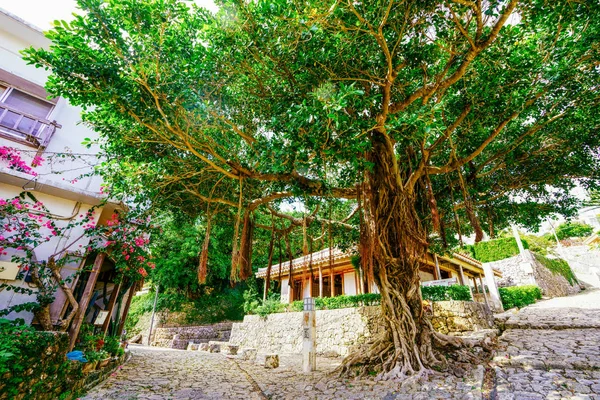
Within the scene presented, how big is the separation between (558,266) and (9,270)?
2829 cm

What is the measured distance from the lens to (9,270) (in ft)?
17.1

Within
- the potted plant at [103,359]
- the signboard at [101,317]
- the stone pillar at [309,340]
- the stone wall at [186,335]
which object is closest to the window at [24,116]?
the signboard at [101,317]

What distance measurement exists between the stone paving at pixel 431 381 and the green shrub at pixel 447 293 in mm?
2500

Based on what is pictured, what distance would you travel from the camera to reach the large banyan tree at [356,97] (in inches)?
154

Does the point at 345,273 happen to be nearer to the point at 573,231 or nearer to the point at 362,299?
the point at 362,299

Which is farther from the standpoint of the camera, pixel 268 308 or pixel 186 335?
pixel 186 335

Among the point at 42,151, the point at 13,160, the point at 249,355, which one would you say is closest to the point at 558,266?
the point at 249,355

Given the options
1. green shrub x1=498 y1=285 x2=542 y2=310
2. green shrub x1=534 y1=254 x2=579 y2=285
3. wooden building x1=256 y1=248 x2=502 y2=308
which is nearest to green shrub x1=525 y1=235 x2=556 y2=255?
green shrub x1=534 y1=254 x2=579 y2=285

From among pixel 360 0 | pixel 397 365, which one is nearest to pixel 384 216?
pixel 397 365

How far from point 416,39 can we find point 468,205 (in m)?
2.98

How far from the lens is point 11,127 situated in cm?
626

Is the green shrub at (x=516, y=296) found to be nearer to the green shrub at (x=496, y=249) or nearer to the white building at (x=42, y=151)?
the green shrub at (x=496, y=249)

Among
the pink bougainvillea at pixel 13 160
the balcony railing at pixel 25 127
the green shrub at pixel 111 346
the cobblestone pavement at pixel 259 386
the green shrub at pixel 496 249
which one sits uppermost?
the green shrub at pixel 496 249

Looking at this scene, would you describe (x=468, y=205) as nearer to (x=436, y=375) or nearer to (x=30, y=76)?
(x=436, y=375)
